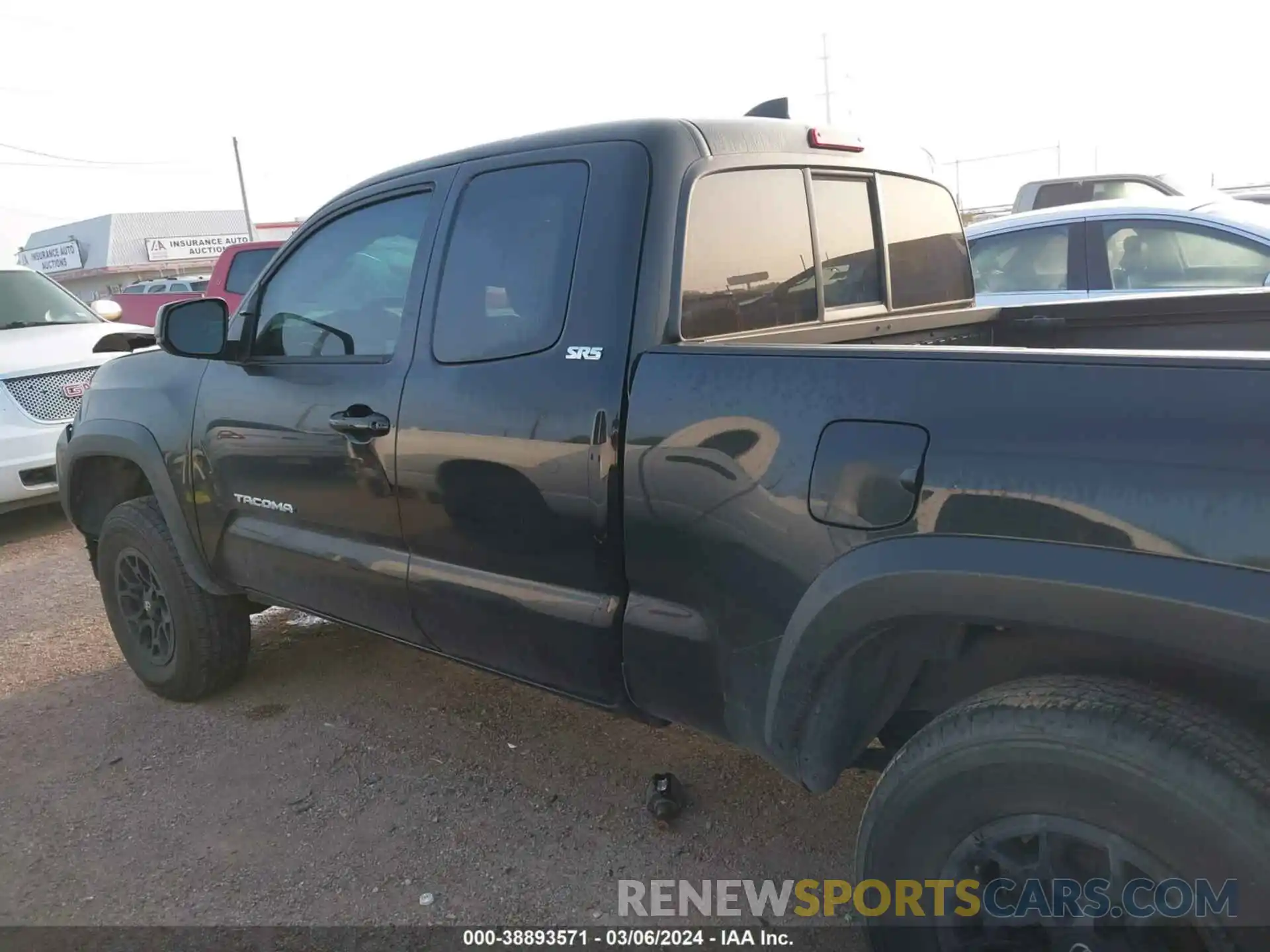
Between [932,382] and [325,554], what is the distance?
6.92ft

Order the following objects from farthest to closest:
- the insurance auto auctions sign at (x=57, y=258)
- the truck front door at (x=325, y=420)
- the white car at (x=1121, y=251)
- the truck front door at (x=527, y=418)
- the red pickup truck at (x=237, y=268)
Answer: the insurance auto auctions sign at (x=57, y=258), the red pickup truck at (x=237, y=268), the white car at (x=1121, y=251), the truck front door at (x=325, y=420), the truck front door at (x=527, y=418)

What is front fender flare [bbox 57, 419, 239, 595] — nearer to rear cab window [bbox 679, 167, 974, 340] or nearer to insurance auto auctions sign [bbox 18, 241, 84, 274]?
rear cab window [bbox 679, 167, 974, 340]

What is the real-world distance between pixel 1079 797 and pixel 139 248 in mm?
55411

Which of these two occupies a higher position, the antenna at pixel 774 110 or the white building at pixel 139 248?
the white building at pixel 139 248

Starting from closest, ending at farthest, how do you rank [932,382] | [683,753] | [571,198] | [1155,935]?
[1155,935], [932,382], [571,198], [683,753]

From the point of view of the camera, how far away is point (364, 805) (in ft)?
10.5

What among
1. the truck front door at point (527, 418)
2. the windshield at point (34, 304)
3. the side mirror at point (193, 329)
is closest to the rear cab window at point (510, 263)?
the truck front door at point (527, 418)

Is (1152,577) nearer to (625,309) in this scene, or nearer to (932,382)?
(932,382)

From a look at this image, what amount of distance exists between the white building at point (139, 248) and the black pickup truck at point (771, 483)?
47.9 metres

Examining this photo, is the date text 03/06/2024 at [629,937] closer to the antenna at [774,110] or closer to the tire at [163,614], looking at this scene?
the tire at [163,614]

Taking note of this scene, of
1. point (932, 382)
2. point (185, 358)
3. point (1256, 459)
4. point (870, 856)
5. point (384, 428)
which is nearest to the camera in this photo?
point (1256, 459)

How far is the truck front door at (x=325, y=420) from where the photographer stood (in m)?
2.88

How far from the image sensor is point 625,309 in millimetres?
2305

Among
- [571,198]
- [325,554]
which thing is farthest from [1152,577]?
[325,554]
